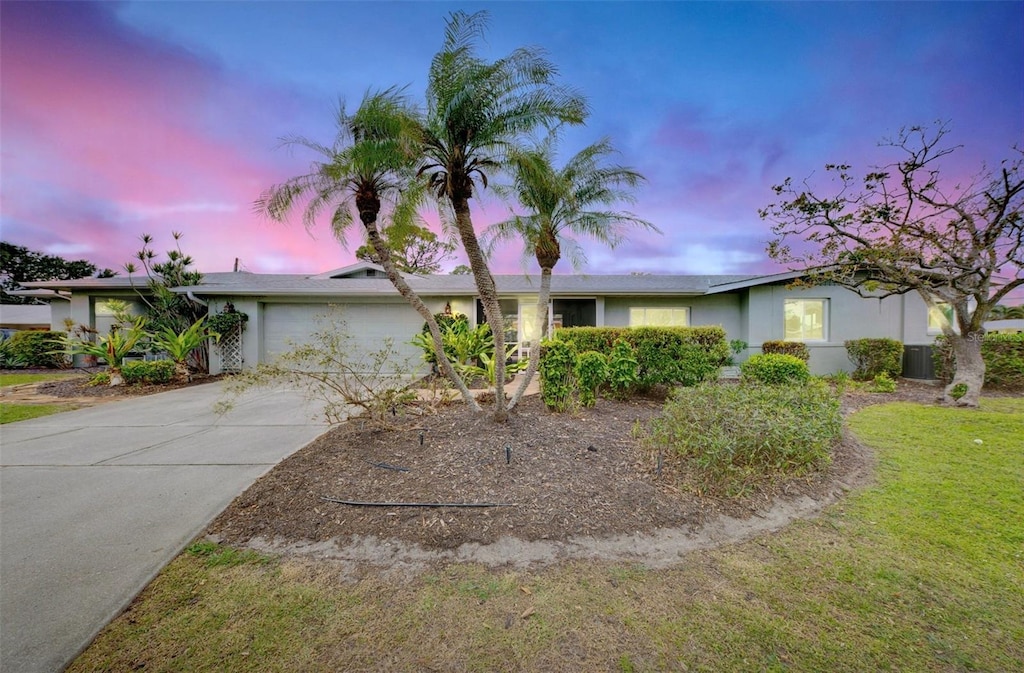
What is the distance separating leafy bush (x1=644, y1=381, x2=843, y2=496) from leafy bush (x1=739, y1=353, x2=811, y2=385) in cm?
265

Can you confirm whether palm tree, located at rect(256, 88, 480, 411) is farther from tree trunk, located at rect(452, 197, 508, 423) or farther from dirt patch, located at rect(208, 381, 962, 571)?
dirt patch, located at rect(208, 381, 962, 571)

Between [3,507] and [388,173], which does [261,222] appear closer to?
[388,173]

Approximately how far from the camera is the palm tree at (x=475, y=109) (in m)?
3.67

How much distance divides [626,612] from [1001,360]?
519 inches

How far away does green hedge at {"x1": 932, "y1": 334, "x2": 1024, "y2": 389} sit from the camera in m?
8.79

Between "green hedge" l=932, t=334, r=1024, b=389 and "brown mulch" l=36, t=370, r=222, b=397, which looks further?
"brown mulch" l=36, t=370, r=222, b=397

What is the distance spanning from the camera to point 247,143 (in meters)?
8.54

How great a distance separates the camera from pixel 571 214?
17.6ft

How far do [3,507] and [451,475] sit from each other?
4178 mm

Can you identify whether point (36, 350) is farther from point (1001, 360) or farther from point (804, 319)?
point (1001, 360)

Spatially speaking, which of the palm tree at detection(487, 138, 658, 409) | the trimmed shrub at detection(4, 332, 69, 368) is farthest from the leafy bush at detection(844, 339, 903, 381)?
the trimmed shrub at detection(4, 332, 69, 368)

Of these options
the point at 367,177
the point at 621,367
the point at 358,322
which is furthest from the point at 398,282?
the point at 358,322

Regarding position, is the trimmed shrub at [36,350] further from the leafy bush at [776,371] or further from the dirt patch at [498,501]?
the leafy bush at [776,371]

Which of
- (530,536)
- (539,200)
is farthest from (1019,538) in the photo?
(539,200)
